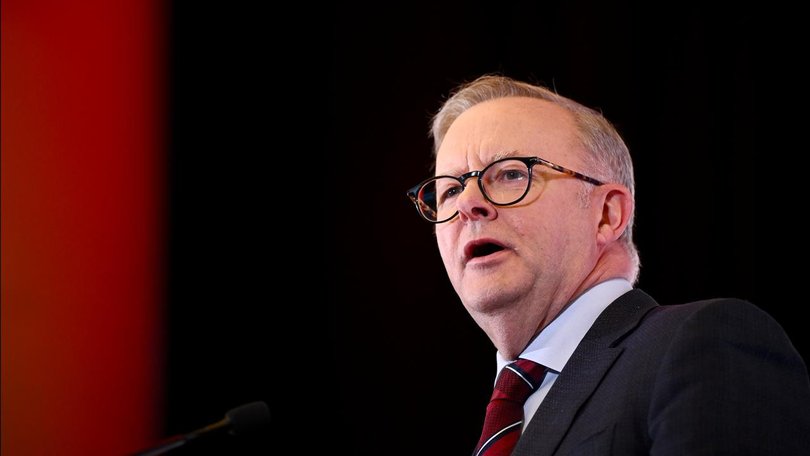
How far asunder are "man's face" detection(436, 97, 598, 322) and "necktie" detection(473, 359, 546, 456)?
123 mm

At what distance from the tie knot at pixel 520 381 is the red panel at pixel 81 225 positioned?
149 centimetres

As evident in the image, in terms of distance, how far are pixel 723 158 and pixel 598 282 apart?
1.15 m

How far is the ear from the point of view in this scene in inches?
60.0

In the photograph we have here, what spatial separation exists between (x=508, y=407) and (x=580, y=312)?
23cm

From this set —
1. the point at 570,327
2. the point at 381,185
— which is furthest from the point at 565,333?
the point at 381,185

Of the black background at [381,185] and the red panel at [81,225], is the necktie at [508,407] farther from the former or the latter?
the red panel at [81,225]

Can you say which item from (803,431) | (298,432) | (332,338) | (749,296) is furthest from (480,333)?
(803,431)

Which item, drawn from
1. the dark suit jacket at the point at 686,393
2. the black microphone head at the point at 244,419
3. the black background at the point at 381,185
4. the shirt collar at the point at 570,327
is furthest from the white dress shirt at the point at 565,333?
the black background at the point at 381,185

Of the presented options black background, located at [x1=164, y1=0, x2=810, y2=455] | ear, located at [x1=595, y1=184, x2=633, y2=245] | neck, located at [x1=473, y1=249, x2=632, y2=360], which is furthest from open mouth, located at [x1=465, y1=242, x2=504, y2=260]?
black background, located at [x1=164, y1=0, x2=810, y2=455]

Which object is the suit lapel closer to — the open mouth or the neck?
the neck

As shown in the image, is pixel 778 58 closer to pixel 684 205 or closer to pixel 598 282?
pixel 684 205

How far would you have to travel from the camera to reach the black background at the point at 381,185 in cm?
237

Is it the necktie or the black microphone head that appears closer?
the necktie

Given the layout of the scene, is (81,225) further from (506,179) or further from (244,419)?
(506,179)
